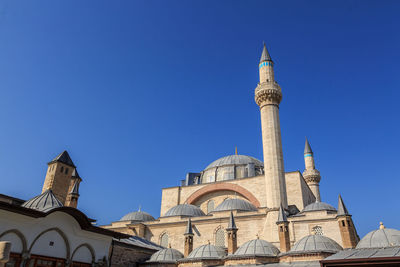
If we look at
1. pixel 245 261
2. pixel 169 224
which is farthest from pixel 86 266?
pixel 169 224

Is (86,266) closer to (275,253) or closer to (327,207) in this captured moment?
(275,253)

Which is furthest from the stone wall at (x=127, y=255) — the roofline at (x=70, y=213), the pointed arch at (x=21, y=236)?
the pointed arch at (x=21, y=236)

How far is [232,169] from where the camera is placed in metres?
27.6

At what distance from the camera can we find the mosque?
1074cm

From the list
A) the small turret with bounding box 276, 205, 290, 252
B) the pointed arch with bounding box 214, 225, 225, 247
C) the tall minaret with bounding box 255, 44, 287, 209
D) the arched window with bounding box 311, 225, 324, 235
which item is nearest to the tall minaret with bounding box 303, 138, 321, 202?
the tall minaret with bounding box 255, 44, 287, 209

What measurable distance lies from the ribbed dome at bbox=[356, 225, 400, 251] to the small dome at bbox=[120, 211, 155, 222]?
55.2 ft

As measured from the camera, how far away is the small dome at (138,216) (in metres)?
25.1

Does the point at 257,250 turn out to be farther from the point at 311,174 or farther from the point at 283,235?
the point at 311,174

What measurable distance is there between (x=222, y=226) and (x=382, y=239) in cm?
1016

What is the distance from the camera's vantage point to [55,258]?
1145cm

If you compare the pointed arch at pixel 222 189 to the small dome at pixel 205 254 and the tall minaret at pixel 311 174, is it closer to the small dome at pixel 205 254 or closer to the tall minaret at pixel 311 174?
the small dome at pixel 205 254

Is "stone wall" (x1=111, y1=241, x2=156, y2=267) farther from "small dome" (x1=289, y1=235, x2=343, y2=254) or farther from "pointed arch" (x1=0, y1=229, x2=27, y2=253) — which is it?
"small dome" (x1=289, y1=235, x2=343, y2=254)

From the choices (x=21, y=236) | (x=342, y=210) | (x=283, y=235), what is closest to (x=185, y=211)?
(x=283, y=235)

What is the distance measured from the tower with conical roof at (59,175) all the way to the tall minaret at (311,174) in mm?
20495
